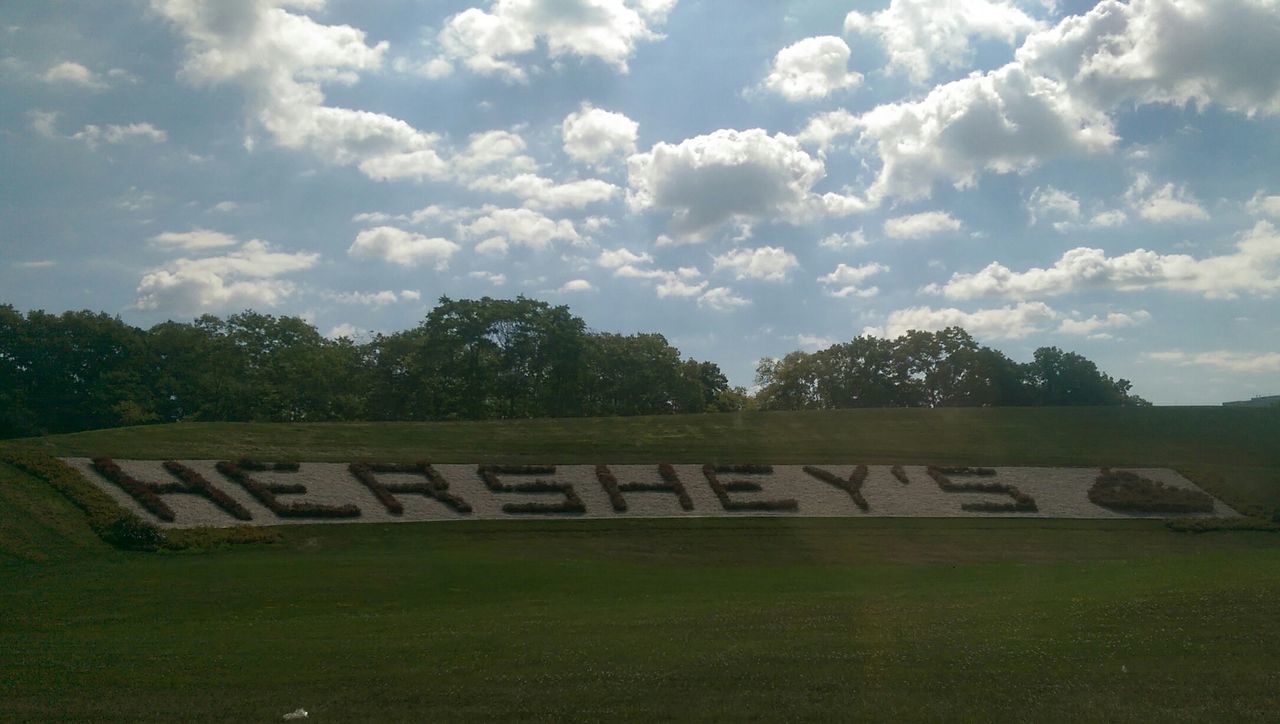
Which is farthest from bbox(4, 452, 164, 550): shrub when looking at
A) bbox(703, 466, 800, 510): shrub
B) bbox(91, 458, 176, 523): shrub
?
bbox(703, 466, 800, 510): shrub

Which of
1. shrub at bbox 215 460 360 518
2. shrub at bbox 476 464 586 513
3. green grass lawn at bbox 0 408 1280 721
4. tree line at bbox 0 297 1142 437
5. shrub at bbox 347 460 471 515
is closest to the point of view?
green grass lawn at bbox 0 408 1280 721

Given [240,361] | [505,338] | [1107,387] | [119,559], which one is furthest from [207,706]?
[1107,387]

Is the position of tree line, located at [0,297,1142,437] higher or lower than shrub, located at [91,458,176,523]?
higher

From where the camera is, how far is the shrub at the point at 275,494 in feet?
116

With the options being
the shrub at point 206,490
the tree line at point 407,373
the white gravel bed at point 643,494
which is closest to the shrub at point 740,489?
the white gravel bed at point 643,494

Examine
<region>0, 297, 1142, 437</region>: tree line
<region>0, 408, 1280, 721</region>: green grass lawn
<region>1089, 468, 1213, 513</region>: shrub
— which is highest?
<region>0, 297, 1142, 437</region>: tree line

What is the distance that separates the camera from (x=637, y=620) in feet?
54.4

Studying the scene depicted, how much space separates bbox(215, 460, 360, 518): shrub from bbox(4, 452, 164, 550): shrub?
4973 millimetres

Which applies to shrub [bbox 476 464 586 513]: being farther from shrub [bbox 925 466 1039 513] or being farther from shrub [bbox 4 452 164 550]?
shrub [bbox 925 466 1039 513]

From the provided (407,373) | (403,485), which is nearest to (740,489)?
(403,485)

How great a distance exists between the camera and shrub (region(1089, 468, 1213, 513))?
3997 centimetres

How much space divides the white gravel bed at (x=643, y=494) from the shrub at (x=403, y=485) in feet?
0.97

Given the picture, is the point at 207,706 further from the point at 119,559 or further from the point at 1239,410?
the point at 1239,410

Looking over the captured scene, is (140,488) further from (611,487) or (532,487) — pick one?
(611,487)
